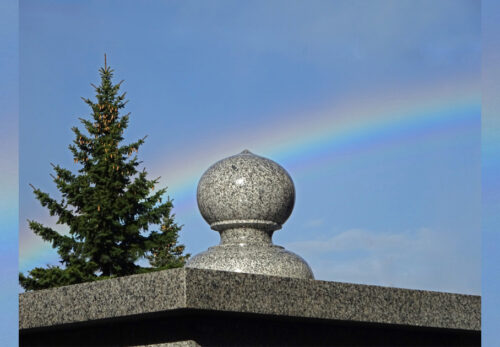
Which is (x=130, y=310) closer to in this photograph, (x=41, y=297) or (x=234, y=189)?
(x=41, y=297)

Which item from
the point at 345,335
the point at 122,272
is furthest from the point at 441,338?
the point at 122,272

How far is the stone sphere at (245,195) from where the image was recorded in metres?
8.75

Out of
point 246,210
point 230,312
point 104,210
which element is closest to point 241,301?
point 230,312

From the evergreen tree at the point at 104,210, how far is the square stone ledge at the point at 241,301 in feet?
54.7

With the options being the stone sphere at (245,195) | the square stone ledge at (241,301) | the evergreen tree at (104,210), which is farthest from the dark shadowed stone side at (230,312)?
the evergreen tree at (104,210)

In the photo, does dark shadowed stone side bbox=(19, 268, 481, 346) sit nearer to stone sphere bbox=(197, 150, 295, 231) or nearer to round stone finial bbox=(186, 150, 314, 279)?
round stone finial bbox=(186, 150, 314, 279)

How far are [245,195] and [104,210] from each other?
17.1 meters

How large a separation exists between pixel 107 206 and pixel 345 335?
1814 cm

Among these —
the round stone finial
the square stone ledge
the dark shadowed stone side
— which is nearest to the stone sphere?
the round stone finial

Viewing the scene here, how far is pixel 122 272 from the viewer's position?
24.8 meters

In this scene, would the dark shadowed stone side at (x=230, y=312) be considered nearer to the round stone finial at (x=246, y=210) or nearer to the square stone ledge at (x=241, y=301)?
the square stone ledge at (x=241, y=301)

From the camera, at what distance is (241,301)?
6.58m

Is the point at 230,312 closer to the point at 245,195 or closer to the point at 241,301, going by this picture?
the point at 241,301

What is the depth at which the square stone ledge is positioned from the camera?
6.38m
